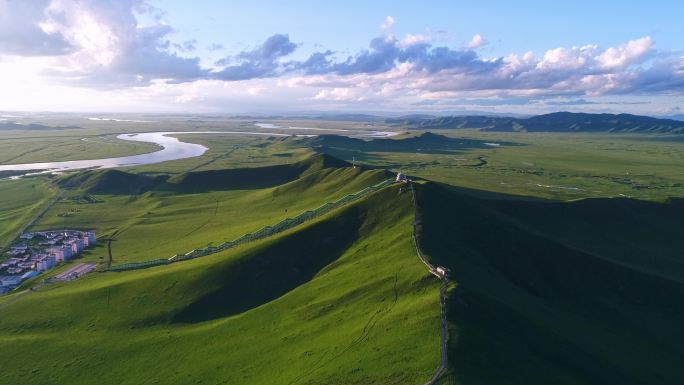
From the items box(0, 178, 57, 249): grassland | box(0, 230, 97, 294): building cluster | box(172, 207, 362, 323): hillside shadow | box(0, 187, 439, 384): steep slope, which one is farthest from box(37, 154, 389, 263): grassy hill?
box(172, 207, 362, 323): hillside shadow

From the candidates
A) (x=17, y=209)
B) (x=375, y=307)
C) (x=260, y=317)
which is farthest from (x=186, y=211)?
(x=375, y=307)

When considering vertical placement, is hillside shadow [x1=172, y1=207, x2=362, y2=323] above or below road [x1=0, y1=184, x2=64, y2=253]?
above

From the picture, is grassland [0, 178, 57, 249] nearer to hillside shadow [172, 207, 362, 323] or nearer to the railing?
the railing

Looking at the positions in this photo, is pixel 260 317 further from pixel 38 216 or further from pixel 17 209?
pixel 17 209

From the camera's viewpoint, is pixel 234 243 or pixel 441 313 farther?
Answer: pixel 234 243

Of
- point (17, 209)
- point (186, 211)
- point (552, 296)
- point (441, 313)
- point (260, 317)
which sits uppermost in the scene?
point (441, 313)

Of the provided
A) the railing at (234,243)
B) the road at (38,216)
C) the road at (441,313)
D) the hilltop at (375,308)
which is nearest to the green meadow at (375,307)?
the hilltop at (375,308)
